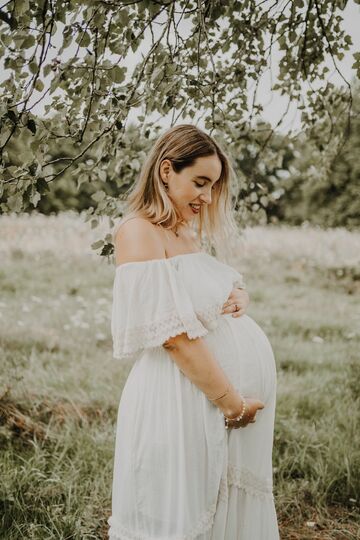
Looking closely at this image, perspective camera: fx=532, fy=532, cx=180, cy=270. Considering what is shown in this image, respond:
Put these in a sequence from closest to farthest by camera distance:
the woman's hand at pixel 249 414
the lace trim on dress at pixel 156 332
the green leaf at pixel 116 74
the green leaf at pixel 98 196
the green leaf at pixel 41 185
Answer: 1. the lace trim on dress at pixel 156 332
2. the woman's hand at pixel 249 414
3. the green leaf at pixel 41 185
4. the green leaf at pixel 116 74
5. the green leaf at pixel 98 196

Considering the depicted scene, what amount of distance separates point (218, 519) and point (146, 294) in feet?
2.64

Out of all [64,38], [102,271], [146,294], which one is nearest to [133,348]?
[146,294]

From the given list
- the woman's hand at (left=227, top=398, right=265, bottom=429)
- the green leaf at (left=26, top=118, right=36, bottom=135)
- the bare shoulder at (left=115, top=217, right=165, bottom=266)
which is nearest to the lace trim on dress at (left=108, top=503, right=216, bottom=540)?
the woman's hand at (left=227, top=398, right=265, bottom=429)

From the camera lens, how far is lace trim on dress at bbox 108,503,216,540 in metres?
1.66

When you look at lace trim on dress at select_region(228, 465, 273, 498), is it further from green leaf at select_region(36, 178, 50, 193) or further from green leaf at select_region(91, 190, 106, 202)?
green leaf at select_region(91, 190, 106, 202)

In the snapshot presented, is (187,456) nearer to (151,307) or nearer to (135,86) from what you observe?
(151,307)

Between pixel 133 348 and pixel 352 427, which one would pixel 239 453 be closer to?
pixel 133 348

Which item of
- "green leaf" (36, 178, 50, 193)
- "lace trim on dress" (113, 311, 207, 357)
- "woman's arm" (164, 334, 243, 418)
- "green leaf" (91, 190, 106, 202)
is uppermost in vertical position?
"green leaf" (91, 190, 106, 202)

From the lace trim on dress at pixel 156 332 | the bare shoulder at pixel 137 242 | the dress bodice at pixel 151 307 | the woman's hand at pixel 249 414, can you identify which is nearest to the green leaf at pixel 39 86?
the bare shoulder at pixel 137 242

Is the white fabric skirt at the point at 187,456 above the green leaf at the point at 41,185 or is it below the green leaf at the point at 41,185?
below

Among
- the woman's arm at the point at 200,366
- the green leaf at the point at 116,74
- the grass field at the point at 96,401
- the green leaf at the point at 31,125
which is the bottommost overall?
the grass field at the point at 96,401

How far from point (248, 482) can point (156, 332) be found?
666mm

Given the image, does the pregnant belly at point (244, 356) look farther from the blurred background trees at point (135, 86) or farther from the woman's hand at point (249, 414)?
the blurred background trees at point (135, 86)

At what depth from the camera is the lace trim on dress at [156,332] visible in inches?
A: 62.7
